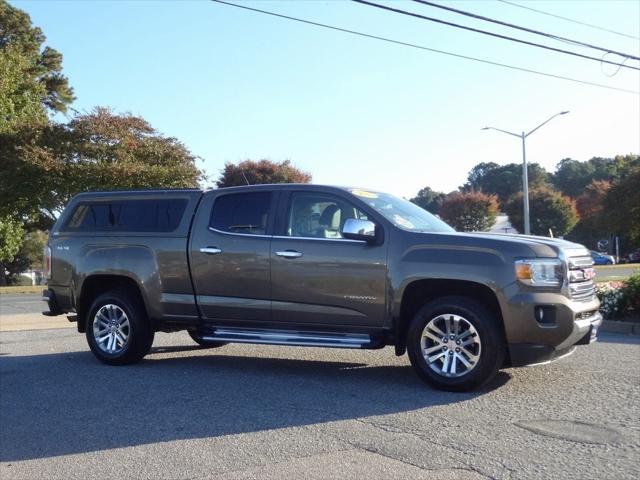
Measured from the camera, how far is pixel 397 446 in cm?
507

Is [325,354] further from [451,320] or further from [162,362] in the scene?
[451,320]

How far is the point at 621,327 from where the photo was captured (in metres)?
12.3

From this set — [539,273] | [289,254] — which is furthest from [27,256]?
[539,273]

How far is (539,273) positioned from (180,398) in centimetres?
346

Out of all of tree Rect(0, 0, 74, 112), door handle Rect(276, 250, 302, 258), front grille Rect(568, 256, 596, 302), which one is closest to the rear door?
door handle Rect(276, 250, 302, 258)

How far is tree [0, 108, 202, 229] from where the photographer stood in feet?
93.9

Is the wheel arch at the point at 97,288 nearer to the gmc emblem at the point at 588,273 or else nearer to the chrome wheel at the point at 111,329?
the chrome wheel at the point at 111,329

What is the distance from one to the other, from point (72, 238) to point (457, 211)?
4479cm

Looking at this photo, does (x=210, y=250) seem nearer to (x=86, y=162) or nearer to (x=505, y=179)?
(x=86, y=162)

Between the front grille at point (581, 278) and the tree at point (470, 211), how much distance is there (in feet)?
138

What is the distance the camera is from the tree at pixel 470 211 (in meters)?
49.7

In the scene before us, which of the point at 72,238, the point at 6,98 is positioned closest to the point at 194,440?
the point at 72,238

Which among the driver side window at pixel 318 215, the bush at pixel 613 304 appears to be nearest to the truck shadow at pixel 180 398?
the driver side window at pixel 318 215

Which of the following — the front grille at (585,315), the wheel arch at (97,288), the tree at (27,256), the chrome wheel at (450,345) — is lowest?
the chrome wheel at (450,345)
